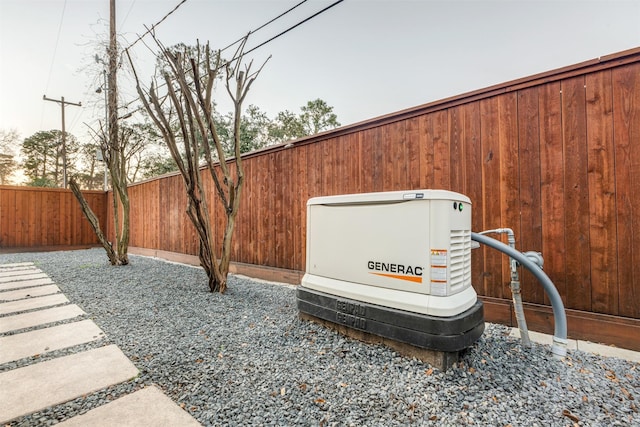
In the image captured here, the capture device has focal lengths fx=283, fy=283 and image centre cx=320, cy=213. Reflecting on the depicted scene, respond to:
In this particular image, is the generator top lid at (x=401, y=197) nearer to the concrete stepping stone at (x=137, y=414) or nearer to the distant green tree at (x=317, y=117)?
the concrete stepping stone at (x=137, y=414)

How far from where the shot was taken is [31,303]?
286 centimetres

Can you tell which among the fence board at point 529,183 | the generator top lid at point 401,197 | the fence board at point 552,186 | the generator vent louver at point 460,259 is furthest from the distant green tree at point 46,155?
the fence board at point 552,186

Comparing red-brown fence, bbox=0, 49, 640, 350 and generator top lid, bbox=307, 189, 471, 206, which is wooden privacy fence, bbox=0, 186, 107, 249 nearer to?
red-brown fence, bbox=0, 49, 640, 350

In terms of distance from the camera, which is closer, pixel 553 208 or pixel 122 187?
pixel 553 208

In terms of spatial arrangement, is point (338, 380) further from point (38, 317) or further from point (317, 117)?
point (317, 117)

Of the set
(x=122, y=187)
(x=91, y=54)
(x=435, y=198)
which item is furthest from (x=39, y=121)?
(x=435, y=198)

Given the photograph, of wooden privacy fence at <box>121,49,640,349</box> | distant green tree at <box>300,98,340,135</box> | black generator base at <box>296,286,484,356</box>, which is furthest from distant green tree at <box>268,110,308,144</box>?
black generator base at <box>296,286,484,356</box>

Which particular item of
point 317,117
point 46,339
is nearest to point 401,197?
point 46,339

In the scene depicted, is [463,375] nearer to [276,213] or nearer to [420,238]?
[420,238]

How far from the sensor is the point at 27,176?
13.8 metres

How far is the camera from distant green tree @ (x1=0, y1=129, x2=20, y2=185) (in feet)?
38.8

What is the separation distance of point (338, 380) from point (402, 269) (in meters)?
0.67

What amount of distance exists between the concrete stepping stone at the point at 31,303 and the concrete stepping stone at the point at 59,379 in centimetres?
160

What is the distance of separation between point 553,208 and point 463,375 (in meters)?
1.38
